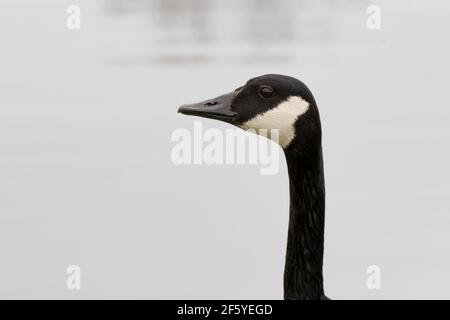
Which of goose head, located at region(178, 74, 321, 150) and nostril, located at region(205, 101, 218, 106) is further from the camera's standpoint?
nostril, located at region(205, 101, 218, 106)

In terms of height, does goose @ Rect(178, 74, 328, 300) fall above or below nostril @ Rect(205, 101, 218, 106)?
below

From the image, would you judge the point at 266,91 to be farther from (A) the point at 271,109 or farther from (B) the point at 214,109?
(B) the point at 214,109

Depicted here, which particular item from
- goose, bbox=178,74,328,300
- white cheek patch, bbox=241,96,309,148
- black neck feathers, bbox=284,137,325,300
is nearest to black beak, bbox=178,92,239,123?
goose, bbox=178,74,328,300

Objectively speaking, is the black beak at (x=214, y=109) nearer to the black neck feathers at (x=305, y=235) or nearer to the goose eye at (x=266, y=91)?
the goose eye at (x=266, y=91)

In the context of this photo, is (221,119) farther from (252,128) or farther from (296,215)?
(296,215)

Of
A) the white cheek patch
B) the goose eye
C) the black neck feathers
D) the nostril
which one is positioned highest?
the goose eye

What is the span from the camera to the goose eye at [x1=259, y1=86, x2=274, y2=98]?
596 cm

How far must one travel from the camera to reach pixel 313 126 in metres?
5.83

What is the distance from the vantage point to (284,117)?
5.88 meters

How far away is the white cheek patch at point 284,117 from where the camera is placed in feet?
19.1

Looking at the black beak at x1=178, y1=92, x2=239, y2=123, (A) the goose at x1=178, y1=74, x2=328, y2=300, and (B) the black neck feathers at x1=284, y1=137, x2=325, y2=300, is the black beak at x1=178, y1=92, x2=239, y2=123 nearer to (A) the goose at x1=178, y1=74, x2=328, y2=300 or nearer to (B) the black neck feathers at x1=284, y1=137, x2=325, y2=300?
(A) the goose at x1=178, y1=74, x2=328, y2=300

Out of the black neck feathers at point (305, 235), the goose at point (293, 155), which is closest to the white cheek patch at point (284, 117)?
the goose at point (293, 155)
